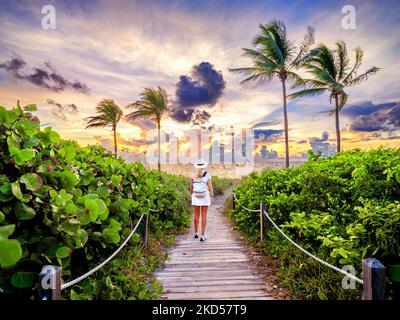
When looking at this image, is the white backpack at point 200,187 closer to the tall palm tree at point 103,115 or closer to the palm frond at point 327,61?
the tall palm tree at point 103,115

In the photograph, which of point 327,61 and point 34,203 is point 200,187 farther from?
Result: point 327,61

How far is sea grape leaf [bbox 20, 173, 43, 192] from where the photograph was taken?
144cm

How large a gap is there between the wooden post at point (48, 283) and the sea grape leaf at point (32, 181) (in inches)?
16.4

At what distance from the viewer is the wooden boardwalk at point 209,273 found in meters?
2.80

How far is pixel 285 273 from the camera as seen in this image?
3160 mm

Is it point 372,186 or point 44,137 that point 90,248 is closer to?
point 44,137

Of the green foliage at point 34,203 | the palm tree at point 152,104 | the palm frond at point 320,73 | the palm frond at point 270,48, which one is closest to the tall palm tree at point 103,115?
the green foliage at point 34,203

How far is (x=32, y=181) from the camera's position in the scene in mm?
1462

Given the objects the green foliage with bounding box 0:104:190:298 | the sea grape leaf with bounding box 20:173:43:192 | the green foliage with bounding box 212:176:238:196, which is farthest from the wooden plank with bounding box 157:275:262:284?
the green foliage with bounding box 212:176:238:196

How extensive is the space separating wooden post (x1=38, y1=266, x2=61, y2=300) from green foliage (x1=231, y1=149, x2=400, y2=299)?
1986mm

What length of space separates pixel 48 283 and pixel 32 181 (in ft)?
1.73

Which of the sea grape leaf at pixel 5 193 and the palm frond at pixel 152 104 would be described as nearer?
the sea grape leaf at pixel 5 193

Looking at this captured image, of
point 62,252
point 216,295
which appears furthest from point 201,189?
point 62,252
